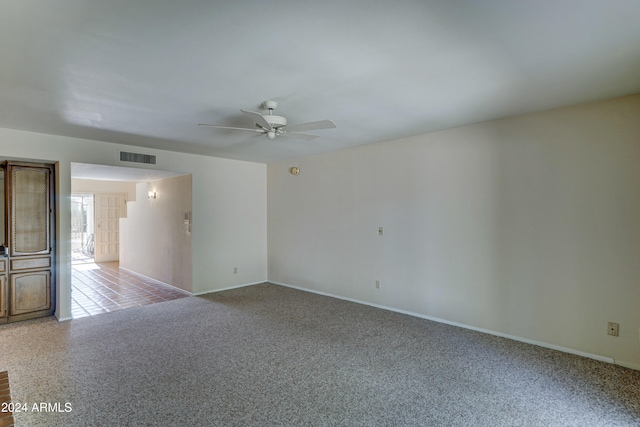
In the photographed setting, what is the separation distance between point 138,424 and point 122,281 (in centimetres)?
556

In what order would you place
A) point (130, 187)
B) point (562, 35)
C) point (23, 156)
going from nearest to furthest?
1. point (562, 35)
2. point (23, 156)
3. point (130, 187)

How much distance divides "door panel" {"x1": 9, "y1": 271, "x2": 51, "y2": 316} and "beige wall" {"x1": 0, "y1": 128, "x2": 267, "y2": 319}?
230 mm

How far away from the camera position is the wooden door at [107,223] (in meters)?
9.62

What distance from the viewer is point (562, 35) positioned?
196 cm

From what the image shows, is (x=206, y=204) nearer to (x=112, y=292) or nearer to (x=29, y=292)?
(x=112, y=292)

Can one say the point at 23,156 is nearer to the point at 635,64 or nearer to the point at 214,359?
the point at 214,359

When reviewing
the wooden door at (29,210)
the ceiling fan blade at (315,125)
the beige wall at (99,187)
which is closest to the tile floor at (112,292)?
the wooden door at (29,210)

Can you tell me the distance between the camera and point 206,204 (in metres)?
5.81

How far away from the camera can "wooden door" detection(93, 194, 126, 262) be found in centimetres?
962

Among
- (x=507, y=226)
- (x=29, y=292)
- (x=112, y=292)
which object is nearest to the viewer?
(x=507, y=226)

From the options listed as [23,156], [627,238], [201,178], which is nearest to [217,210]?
[201,178]

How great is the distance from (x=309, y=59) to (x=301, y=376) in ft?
8.43

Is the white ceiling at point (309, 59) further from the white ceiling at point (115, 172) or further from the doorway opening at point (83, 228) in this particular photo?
the doorway opening at point (83, 228)

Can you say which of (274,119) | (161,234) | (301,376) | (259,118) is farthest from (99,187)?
(301,376)
